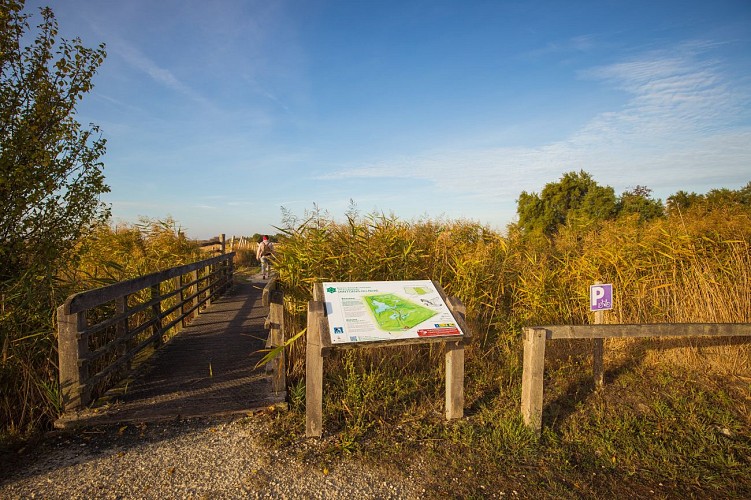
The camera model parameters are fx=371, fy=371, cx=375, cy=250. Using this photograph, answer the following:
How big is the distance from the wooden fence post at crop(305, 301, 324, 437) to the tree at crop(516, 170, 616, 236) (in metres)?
21.3

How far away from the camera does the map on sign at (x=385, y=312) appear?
3.27 m

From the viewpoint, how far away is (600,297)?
4.26 m

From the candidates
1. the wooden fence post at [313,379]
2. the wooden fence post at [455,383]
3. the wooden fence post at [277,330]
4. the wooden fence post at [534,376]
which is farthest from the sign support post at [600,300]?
the wooden fence post at [277,330]

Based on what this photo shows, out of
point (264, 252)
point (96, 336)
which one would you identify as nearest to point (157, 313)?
point (96, 336)

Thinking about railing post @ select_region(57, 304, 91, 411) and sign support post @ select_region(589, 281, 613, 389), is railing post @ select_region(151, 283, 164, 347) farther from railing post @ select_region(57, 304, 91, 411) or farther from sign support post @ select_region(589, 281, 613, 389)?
sign support post @ select_region(589, 281, 613, 389)

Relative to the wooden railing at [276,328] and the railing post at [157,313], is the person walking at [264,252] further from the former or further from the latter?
the wooden railing at [276,328]

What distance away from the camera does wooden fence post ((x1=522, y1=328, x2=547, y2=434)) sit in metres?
3.40

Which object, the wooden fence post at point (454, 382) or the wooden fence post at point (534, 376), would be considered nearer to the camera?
the wooden fence post at point (534, 376)

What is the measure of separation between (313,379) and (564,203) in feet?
82.9

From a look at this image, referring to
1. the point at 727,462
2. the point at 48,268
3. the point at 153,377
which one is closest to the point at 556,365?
the point at 727,462

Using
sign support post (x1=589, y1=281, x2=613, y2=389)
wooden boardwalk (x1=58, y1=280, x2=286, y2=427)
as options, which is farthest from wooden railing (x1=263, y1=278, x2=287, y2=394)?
sign support post (x1=589, y1=281, x2=613, y2=389)

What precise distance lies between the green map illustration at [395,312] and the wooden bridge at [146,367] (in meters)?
1.13

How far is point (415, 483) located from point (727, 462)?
103 inches

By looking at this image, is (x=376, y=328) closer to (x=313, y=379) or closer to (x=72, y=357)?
(x=313, y=379)
